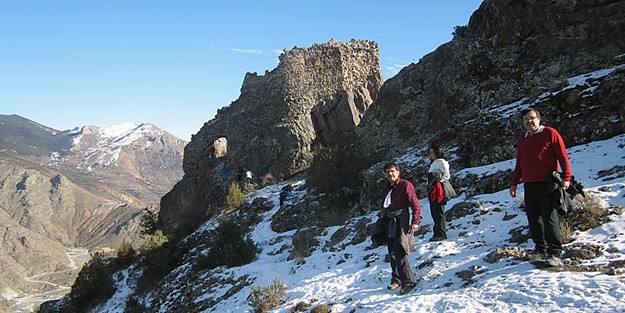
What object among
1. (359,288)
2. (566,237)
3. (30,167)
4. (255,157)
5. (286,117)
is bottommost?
(359,288)

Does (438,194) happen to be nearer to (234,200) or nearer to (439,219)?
(439,219)

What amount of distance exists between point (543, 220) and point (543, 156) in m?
0.76

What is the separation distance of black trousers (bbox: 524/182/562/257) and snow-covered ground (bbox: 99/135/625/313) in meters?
0.31

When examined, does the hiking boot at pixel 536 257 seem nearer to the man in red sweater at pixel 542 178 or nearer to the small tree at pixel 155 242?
the man in red sweater at pixel 542 178

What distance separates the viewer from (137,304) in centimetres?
1354

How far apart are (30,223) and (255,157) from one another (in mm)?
149398

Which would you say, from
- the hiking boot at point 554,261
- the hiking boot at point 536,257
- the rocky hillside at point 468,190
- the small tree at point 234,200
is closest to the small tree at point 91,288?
the rocky hillside at point 468,190

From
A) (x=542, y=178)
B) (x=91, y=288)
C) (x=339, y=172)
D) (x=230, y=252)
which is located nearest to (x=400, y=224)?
(x=542, y=178)

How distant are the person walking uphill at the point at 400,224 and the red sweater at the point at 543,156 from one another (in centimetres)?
144

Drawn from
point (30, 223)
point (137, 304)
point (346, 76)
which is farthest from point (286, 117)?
point (30, 223)

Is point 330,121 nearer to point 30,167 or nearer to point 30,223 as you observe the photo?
point 30,223

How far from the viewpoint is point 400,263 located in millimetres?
5762

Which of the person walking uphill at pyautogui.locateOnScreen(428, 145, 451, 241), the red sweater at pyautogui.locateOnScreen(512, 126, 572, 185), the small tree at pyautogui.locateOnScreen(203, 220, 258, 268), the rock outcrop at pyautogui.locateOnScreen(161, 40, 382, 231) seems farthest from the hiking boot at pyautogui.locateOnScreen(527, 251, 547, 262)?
the rock outcrop at pyautogui.locateOnScreen(161, 40, 382, 231)

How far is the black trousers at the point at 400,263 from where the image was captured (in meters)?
5.68
